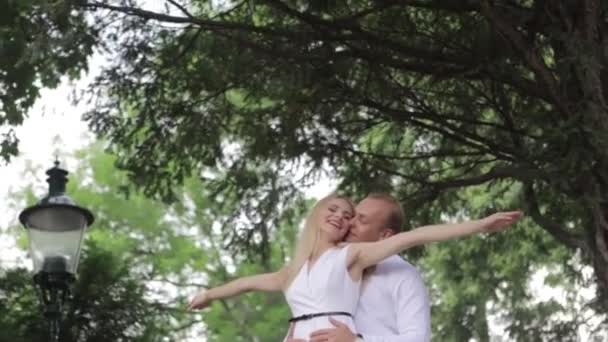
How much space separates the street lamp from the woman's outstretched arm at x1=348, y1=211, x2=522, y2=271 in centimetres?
477

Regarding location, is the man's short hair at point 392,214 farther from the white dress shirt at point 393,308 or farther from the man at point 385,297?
the white dress shirt at point 393,308

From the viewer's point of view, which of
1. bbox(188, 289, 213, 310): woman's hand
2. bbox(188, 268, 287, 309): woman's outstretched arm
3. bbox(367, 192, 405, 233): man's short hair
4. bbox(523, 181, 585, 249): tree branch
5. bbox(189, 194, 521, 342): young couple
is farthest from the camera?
bbox(523, 181, 585, 249): tree branch

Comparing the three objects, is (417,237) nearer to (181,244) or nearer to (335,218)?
(335,218)

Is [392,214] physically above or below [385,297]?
above

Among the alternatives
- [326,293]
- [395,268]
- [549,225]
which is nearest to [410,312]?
[395,268]

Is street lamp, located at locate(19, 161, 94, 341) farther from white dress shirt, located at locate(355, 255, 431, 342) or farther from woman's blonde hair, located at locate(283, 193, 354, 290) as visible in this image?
white dress shirt, located at locate(355, 255, 431, 342)

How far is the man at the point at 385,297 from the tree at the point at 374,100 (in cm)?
403

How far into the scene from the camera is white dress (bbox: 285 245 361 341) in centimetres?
463

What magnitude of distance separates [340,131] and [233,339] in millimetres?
13778

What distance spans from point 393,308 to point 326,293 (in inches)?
10.2

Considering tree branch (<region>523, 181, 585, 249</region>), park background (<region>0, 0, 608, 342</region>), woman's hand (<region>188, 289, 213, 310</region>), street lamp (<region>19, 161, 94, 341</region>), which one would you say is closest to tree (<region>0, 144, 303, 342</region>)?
park background (<region>0, 0, 608, 342</region>)

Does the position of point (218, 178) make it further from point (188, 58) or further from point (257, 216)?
point (188, 58)

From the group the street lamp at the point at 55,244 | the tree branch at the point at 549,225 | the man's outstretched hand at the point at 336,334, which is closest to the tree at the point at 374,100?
the tree branch at the point at 549,225

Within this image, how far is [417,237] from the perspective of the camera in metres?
4.56
